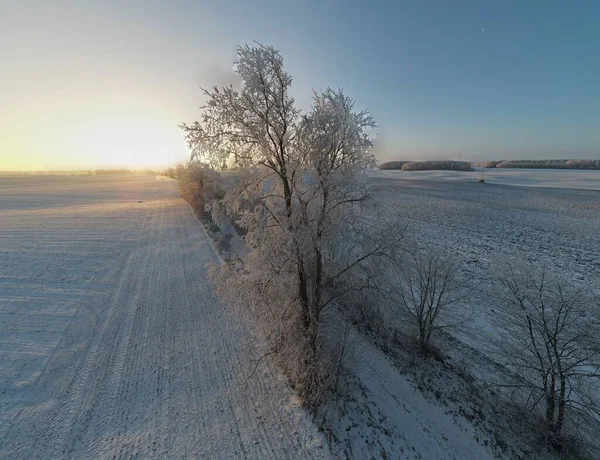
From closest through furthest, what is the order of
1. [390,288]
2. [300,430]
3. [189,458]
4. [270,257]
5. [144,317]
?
[189,458]
[300,430]
[270,257]
[390,288]
[144,317]

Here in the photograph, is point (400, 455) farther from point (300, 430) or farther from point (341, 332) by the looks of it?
point (341, 332)

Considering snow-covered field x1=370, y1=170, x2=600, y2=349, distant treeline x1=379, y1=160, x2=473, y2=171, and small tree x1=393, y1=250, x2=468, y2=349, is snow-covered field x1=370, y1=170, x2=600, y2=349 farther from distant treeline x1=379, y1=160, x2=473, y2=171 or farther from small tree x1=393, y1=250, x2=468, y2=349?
distant treeline x1=379, y1=160, x2=473, y2=171

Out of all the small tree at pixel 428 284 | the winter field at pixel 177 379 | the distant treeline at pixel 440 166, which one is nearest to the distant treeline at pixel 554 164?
the distant treeline at pixel 440 166

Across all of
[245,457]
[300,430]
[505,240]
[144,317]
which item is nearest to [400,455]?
[300,430]

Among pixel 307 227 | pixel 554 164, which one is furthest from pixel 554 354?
pixel 554 164

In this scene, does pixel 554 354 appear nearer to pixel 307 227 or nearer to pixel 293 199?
pixel 307 227

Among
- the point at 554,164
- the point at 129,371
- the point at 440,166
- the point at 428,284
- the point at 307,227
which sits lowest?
the point at 129,371

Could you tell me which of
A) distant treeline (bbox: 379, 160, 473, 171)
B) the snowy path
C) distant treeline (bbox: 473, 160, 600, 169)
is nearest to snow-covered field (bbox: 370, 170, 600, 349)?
the snowy path
